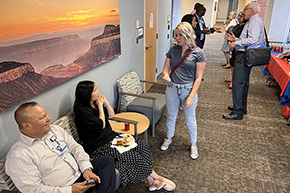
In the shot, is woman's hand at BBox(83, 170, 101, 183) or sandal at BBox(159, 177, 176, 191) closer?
woman's hand at BBox(83, 170, 101, 183)

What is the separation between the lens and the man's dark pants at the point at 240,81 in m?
3.25

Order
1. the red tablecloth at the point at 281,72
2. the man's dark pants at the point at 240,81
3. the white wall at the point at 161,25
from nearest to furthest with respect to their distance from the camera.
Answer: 1. the man's dark pants at the point at 240,81
2. the red tablecloth at the point at 281,72
3. the white wall at the point at 161,25

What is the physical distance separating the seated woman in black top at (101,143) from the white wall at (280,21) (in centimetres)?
608

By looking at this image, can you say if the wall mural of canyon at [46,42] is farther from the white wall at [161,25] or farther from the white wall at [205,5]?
the white wall at [205,5]

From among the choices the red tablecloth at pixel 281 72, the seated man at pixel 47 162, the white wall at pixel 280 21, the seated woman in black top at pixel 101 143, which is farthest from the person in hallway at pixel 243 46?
the white wall at pixel 280 21

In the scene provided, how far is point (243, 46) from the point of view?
3.19 metres

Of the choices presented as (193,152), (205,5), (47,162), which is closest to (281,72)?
(193,152)

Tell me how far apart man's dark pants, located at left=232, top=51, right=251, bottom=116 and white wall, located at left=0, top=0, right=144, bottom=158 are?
5.44 ft

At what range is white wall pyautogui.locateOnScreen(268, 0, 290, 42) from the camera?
6.05 metres

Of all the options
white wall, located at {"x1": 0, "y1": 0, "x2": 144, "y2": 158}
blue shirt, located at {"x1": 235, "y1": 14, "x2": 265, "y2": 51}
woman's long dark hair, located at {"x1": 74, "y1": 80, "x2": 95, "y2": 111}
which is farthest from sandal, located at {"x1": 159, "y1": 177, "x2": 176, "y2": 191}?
blue shirt, located at {"x1": 235, "y1": 14, "x2": 265, "y2": 51}

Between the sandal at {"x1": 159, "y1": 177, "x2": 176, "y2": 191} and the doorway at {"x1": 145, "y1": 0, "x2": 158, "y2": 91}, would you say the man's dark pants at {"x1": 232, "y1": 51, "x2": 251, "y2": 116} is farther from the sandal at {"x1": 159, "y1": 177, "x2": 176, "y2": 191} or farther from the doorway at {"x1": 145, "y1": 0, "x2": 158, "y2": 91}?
the sandal at {"x1": 159, "y1": 177, "x2": 176, "y2": 191}

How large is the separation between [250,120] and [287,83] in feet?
2.71

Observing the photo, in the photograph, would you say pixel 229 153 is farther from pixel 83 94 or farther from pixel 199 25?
pixel 199 25

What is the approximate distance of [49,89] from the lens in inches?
75.7
